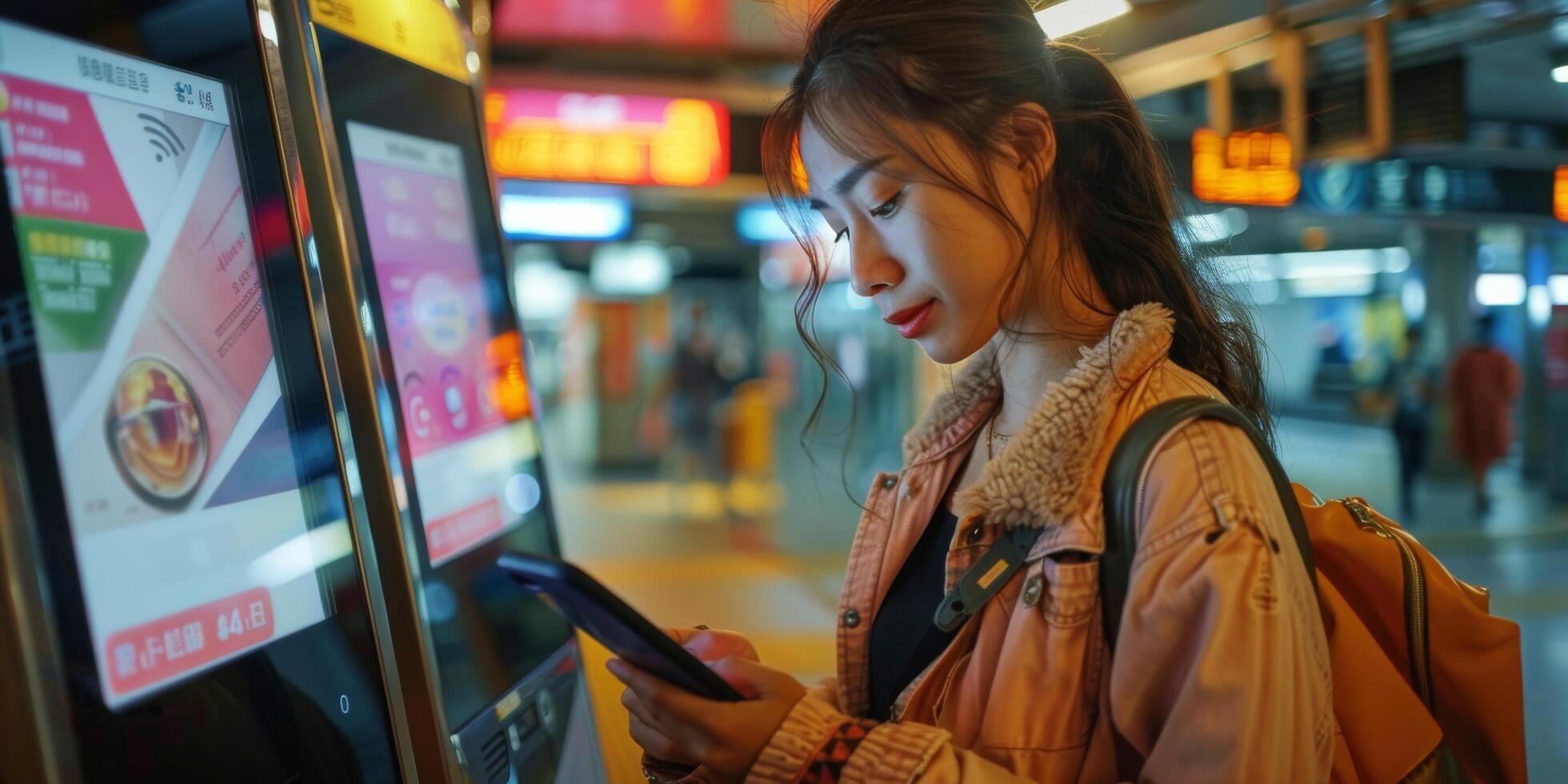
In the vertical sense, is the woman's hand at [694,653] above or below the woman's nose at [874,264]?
below

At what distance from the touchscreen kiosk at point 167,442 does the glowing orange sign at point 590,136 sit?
12.7 ft

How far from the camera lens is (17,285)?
669 millimetres

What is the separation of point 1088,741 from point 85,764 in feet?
2.45

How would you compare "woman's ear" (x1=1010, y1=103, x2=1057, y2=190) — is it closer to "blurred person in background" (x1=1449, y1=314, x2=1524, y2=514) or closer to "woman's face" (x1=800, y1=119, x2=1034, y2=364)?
"woman's face" (x1=800, y1=119, x2=1034, y2=364)

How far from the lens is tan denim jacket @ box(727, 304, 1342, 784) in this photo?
31.4 inches

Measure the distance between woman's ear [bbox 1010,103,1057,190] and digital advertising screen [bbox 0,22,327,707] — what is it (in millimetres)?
696

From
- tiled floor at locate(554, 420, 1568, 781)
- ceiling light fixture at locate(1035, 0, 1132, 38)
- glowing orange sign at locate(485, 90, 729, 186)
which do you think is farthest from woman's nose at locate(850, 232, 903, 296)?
glowing orange sign at locate(485, 90, 729, 186)

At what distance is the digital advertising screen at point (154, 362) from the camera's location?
706 mm

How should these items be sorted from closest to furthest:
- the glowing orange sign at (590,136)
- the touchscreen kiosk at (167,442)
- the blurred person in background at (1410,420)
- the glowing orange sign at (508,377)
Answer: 1. the touchscreen kiosk at (167,442)
2. the glowing orange sign at (508,377)
3. the glowing orange sign at (590,136)
4. the blurred person in background at (1410,420)

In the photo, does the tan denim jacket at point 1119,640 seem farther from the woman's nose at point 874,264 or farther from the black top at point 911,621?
the woman's nose at point 874,264

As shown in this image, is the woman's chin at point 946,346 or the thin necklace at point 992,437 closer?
the woman's chin at point 946,346

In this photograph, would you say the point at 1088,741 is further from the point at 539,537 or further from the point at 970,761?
the point at 539,537

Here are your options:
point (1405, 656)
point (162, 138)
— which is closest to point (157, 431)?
point (162, 138)

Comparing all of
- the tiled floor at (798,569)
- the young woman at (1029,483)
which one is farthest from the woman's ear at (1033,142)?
the tiled floor at (798,569)
